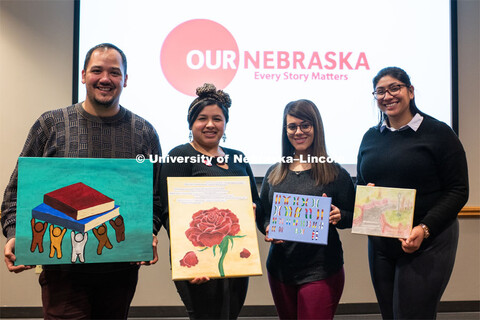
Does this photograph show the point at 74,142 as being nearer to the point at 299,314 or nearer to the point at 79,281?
the point at 79,281

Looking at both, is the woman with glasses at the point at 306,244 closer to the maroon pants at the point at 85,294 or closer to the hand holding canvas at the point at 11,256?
the maroon pants at the point at 85,294

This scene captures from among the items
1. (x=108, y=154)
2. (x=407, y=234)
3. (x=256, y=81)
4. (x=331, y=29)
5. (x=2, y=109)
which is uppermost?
(x=331, y=29)

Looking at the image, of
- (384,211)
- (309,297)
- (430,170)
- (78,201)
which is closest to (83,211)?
(78,201)

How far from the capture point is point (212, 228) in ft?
5.30

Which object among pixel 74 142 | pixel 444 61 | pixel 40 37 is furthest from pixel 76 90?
pixel 444 61

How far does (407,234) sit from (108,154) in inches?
54.6

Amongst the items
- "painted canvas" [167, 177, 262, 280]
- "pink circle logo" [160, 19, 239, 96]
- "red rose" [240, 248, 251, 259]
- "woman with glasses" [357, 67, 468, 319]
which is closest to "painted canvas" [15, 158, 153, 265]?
"painted canvas" [167, 177, 262, 280]

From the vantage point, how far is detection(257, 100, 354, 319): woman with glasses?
69.4 inches

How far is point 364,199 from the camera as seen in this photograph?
5.87 feet

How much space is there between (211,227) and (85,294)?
599mm

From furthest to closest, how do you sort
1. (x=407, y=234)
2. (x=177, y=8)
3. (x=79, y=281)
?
(x=177, y=8) → (x=407, y=234) → (x=79, y=281)

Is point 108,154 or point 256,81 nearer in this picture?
point 108,154

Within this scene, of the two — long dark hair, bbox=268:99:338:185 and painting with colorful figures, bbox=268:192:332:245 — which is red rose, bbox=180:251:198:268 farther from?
long dark hair, bbox=268:99:338:185

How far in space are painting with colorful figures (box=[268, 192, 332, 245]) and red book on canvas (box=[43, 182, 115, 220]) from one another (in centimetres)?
76
